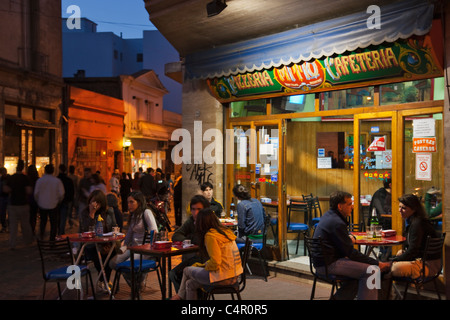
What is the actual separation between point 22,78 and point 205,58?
10.9 metres

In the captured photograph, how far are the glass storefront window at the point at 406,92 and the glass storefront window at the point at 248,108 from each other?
2447 mm

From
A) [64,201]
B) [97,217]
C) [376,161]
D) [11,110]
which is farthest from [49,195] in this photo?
[11,110]

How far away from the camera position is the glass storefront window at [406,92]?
22.2 feet

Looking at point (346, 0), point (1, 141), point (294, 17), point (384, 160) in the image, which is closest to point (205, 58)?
point (294, 17)

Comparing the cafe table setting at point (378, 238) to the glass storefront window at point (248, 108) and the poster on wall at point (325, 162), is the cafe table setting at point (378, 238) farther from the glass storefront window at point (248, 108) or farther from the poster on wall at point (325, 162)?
the poster on wall at point (325, 162)

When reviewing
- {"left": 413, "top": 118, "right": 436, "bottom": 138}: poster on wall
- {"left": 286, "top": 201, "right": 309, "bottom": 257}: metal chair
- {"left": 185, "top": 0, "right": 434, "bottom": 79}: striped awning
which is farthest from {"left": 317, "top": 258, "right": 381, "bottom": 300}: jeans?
{"left": 286, "top": 201, "right": 309, "bottom": 257}: metal chair

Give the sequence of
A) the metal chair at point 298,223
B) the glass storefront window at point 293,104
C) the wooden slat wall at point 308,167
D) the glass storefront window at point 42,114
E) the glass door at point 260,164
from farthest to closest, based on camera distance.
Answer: the glass storefront window at point 42,114 → the wooden slat wall at point 308,167 → the metal chair at point 298,223 → the glass door at point 260,164 → the glass storefront window at point 293,104

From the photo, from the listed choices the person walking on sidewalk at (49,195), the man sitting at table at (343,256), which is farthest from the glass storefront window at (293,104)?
the person walking on sidewalk at (49,195)

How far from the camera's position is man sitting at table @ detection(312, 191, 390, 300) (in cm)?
553

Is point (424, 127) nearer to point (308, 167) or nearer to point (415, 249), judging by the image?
point (415, 249)

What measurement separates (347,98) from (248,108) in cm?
213

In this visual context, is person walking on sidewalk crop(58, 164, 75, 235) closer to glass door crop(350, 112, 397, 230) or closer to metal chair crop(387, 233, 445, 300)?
glass door crop(350, 112, 397, 230)

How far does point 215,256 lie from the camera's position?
5066mm

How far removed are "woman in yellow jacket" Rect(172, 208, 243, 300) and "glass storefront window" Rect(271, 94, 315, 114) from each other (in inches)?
151
